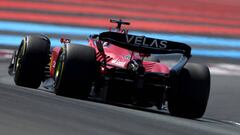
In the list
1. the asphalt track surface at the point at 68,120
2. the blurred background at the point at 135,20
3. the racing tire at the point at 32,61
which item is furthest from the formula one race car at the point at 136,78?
the blurred background at the point at 135,20

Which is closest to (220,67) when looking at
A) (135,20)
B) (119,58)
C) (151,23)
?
(151,23)

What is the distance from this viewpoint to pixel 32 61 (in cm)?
1029

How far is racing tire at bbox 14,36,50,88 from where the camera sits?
33.6 feet

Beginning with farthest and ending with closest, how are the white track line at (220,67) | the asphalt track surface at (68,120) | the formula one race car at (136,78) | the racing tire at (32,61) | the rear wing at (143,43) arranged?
the white track line at (220,67) → the racing tire at (32,61) → the rear wing at (143,43) → the formula one race car at (136,78) → the asphalt track surface at (68,120)

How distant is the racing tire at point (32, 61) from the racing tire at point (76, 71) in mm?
1027

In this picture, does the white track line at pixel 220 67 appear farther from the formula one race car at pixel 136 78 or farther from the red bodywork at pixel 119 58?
the formula one race car at pixel 136 78

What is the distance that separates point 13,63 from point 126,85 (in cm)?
236

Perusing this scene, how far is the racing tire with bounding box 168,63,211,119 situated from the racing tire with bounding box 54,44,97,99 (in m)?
1.04

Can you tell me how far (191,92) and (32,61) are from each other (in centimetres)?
219

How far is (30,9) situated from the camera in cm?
2305

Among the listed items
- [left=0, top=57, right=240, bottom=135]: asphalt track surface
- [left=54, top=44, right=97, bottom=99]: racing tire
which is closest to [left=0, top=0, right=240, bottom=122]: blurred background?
[left=54, top=44, right=97, bottom=99]: racing tire

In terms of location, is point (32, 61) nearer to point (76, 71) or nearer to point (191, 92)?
point (76, 71)

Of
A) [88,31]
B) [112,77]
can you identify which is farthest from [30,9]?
[112,77]

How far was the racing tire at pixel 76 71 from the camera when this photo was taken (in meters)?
9.05
